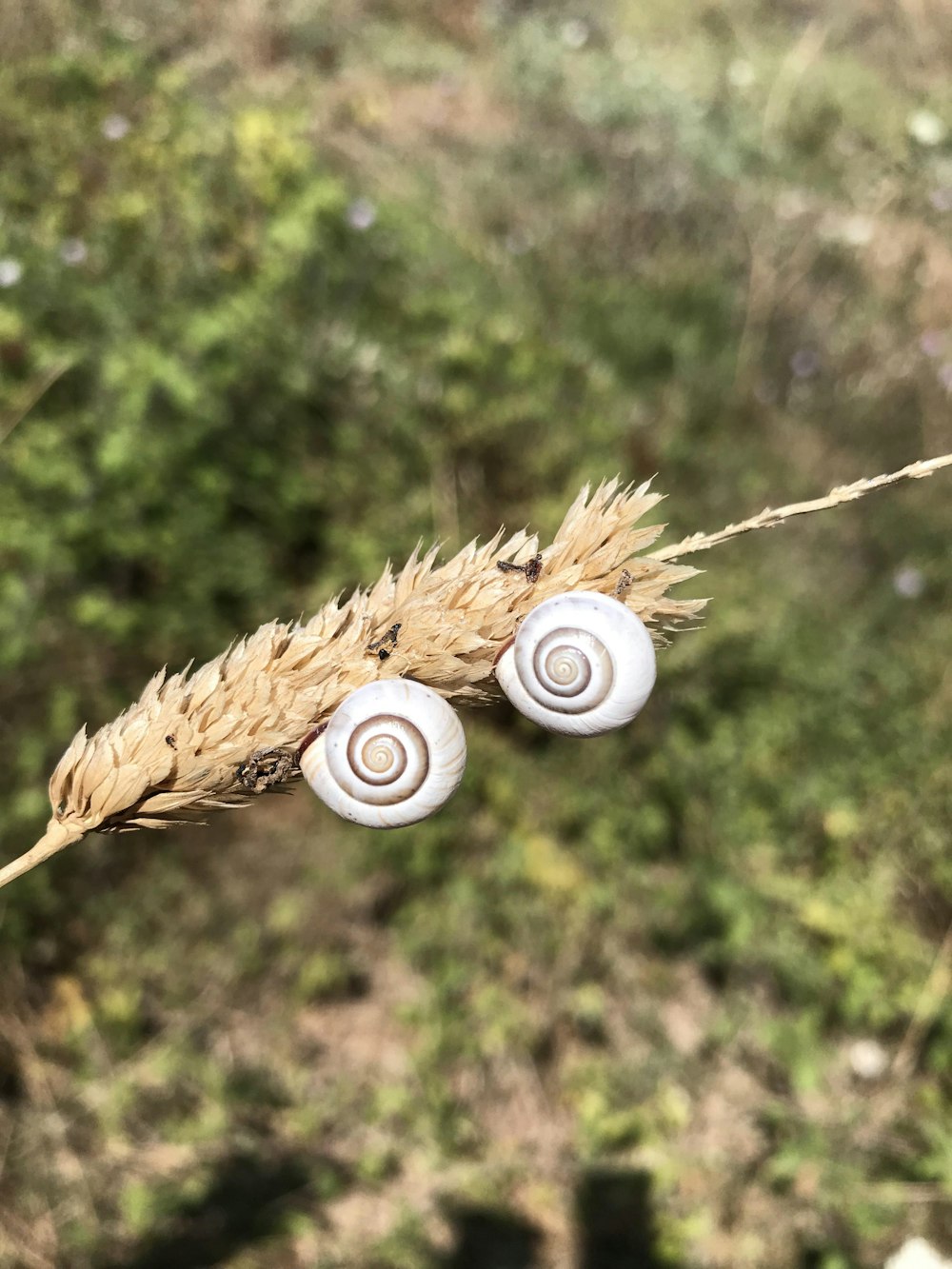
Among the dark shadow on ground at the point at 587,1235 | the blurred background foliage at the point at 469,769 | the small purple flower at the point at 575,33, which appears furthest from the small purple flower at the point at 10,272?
the small purple flower at the point at 575,33

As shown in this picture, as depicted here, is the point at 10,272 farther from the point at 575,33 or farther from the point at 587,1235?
the point at 575,33

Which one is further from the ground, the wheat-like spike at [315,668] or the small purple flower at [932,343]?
the small purple flower at [932,343]

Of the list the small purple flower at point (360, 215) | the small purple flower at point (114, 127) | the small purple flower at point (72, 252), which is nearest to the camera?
the small purple flower at point (72, 252)

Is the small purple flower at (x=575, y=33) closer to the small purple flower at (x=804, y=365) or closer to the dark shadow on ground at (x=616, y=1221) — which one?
the small purple flower at (x=804, y=365)

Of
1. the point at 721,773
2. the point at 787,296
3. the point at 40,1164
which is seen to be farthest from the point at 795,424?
the point at 40,1164

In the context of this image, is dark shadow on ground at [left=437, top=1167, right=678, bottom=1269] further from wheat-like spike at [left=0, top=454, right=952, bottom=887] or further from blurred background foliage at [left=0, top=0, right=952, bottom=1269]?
wheat-like spike at [left=0, top=454, right=952, bottom=887]

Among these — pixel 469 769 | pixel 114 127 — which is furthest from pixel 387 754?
pixel 114 127

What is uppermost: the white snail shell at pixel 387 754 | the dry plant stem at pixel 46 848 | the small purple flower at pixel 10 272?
the small purple flower at pixel 10 272

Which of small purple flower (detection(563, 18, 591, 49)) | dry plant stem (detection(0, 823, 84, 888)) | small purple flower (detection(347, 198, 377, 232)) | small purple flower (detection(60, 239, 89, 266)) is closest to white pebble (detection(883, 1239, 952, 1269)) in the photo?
dry plant stem (detection(0, 823, 84, 888))
